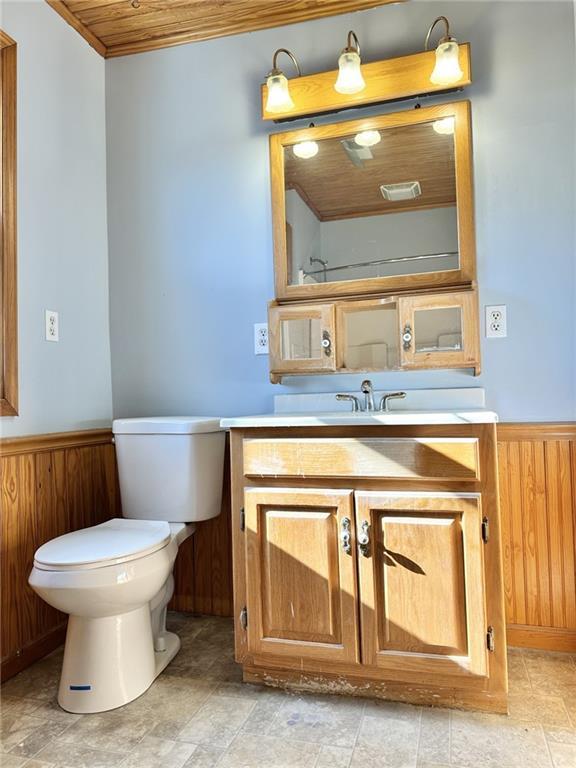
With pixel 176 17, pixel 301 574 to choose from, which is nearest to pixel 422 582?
pixel 301 574

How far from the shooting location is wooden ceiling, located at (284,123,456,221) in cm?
172

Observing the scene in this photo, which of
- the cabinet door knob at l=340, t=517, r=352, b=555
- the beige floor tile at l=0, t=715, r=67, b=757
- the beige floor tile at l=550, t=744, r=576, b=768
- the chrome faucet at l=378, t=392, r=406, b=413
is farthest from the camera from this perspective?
the chrome faucet at l=378, t=392, r=406, b=413

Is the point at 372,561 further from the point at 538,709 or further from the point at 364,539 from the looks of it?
the point at 538,709

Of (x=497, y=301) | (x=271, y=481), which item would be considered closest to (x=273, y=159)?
(x=497, y=301)

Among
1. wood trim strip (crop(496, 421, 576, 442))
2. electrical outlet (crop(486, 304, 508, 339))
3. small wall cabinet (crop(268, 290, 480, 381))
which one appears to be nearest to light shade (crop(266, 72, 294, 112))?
small wall cabinet (crop(268, 290, 480, 381))

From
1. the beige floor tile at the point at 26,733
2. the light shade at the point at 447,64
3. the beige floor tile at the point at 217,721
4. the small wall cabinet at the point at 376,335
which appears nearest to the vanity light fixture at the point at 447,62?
the light shade at the point at 447,64

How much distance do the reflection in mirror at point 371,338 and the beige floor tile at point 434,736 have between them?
101 cm

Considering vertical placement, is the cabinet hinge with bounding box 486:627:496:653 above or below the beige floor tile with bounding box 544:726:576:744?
above

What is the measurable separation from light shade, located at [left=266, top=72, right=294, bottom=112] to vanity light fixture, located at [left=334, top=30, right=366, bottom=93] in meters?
0.18

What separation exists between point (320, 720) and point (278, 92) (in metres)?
1.94

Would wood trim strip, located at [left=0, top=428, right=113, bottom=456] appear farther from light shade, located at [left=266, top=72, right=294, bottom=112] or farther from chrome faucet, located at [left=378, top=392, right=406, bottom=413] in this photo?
light shade, located at [left=266, top=72, right=294, bottom=112]

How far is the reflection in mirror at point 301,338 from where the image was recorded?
1802mm

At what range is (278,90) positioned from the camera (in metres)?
1.76

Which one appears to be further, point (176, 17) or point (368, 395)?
point (176, 17)
